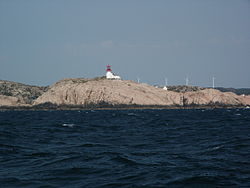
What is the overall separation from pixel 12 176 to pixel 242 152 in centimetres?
1665

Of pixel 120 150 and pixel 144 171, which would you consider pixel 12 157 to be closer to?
pixel 120 150

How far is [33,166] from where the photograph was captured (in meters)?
22.2

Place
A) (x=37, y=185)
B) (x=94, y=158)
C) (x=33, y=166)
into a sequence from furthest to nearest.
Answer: (x=94, y=158), (x=33, y=166), (x=37, y=185)

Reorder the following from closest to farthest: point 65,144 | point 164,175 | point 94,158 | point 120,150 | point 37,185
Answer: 1. point 37,185
2. point 164,175
3. point 94,158
4. point 120,150
5. point 65,144

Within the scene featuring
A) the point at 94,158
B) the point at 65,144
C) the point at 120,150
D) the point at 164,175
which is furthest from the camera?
the point at 65,144

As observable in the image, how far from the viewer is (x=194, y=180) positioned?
18.2m

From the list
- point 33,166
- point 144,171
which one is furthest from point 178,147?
point 33,166

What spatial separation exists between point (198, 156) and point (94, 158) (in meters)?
7.38

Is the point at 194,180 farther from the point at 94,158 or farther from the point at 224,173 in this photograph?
the point at 94,158

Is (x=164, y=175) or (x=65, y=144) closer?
(x=164, y=175)

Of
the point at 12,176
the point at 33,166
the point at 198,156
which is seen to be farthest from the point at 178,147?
the point at 12,176

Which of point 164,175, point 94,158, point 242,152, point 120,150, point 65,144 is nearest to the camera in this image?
point 164,175

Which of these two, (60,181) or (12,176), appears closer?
(60,181)

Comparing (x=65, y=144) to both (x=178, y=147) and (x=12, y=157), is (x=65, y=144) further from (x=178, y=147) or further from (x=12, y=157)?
(x=178, y=147)
